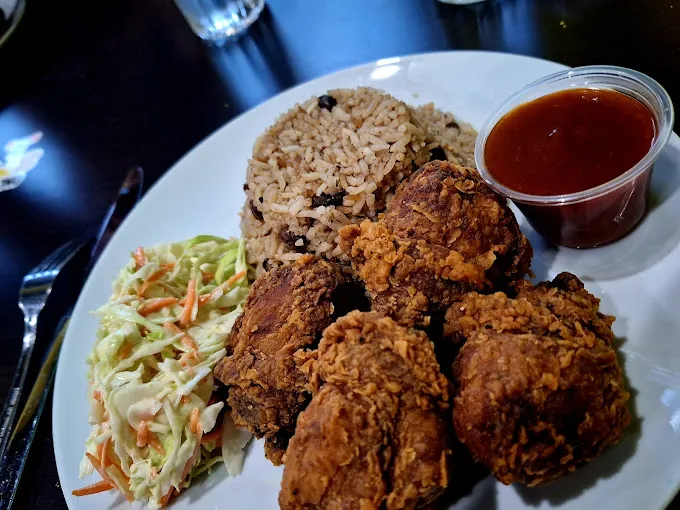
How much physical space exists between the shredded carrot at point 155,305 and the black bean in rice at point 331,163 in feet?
1.51

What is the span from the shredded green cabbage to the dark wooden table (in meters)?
0.62

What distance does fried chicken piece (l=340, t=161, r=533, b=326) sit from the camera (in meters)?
1.90

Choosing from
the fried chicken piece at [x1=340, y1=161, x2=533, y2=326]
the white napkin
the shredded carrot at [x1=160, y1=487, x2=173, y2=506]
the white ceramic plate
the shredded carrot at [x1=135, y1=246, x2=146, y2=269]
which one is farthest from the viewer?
the white napkin

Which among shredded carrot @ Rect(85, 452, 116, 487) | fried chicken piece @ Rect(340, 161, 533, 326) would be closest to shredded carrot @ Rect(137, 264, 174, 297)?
shredded carrot @ Rect(85, 452, 116, 487)

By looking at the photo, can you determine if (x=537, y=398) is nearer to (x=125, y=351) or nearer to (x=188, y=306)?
(x=188, y=306)

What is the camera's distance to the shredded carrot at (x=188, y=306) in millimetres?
2601

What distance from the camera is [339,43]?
422cm

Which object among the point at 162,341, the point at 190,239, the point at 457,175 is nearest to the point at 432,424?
the point at 457,175

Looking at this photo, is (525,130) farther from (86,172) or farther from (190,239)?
(86,172)

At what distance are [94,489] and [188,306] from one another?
864 mm

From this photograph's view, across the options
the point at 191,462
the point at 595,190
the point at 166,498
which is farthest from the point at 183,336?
the point at 595,190

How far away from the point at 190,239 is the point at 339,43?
81.9 inches

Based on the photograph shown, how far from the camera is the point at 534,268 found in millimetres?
2326

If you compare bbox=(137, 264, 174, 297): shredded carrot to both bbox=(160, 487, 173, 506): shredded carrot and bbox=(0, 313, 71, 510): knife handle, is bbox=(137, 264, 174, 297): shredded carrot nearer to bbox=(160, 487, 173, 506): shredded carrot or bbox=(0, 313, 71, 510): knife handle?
bbox=(0, 313, 71, 510): knife handle
